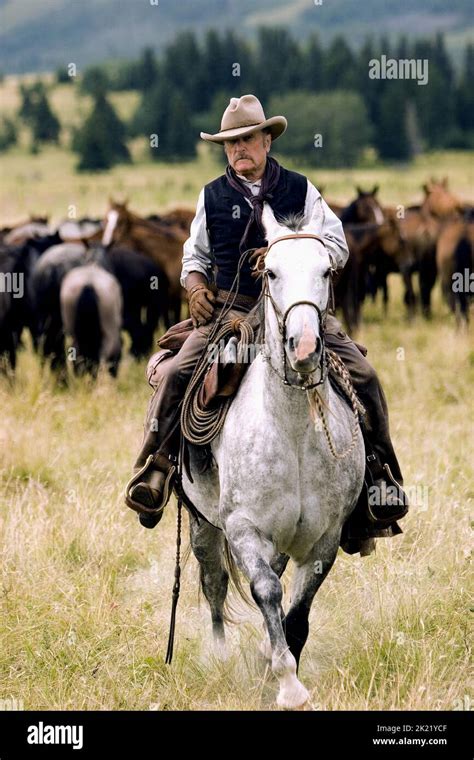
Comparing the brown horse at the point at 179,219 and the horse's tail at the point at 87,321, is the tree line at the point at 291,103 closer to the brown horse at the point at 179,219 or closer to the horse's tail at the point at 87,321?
the brown horse at the point at 179,219

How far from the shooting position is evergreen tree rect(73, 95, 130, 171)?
65.9m

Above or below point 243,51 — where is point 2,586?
below

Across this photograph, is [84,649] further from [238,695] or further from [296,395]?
[296,395]

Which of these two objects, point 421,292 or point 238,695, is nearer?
point 238,695

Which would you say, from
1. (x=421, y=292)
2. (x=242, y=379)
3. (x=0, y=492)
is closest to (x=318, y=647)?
(x=242, y=379)

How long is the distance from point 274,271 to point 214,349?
0.88 meters

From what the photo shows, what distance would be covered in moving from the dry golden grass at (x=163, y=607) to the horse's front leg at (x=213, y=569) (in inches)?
3.6

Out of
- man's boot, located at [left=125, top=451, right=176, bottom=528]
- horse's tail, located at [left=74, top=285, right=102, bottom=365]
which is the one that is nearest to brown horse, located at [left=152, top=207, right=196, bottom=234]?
horse's tail, located at [left=74, top=285, right=102, bottom=365]

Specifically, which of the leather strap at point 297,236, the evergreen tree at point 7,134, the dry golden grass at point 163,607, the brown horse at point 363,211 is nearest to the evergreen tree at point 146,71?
the evergreen tree at point 7,134

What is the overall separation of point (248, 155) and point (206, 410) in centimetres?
120

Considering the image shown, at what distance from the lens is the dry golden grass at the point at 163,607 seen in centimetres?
537

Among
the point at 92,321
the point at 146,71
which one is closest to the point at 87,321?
the point at 92,321

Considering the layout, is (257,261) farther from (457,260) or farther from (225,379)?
(457,260)

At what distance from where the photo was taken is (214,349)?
17.3 ft
